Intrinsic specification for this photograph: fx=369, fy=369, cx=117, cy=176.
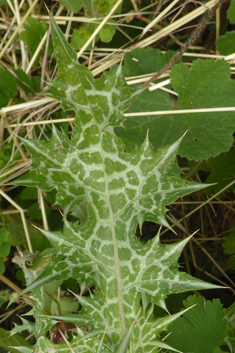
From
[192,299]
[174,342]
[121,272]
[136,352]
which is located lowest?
[174,342]

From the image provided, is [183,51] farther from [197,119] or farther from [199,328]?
[199,328]

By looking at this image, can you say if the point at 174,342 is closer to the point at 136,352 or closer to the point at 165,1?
the point at 136,352

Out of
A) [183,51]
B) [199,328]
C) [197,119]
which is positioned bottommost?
[199,328]

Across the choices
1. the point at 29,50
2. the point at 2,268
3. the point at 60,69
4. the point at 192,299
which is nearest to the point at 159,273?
the point at 192,299

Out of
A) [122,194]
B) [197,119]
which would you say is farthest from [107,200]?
[197,119]

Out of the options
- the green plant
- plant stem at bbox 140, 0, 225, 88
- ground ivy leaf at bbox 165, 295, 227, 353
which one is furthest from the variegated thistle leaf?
plant stem at bbox 140, 0, 225, 88

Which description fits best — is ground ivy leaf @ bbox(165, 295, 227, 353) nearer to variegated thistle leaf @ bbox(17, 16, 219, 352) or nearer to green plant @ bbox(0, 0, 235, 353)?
green plant @ bbox(0, 0, 235, 353)
